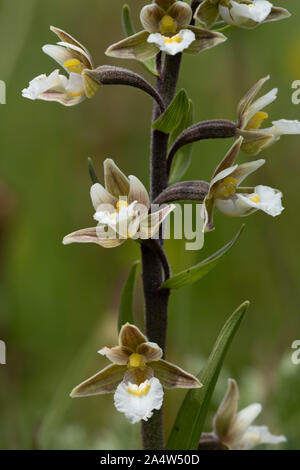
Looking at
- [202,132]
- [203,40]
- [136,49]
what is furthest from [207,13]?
[202,132]

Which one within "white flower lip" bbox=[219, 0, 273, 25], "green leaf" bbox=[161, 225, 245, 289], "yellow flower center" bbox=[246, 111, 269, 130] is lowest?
"green leaf" bbox=[161, 225, 245, 289]

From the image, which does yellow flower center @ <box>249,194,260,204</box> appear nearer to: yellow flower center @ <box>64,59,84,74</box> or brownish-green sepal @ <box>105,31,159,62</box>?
brownish-green sepal @ <box>105,31,159,62</box>

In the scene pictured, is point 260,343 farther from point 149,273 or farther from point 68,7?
point 68,7

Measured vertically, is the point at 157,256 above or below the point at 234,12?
below

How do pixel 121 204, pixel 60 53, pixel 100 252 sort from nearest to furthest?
1. pixel 121 204
2. pixel 60 53
3. pixel 100 252

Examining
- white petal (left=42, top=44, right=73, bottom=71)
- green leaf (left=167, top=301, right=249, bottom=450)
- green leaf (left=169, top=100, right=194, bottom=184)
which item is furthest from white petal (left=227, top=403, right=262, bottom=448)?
white petal (left=42, top=44, right=73, bottom=71)

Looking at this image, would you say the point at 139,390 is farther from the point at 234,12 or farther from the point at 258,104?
the point at 234,12

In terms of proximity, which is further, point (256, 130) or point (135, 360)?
point (256, 130)
